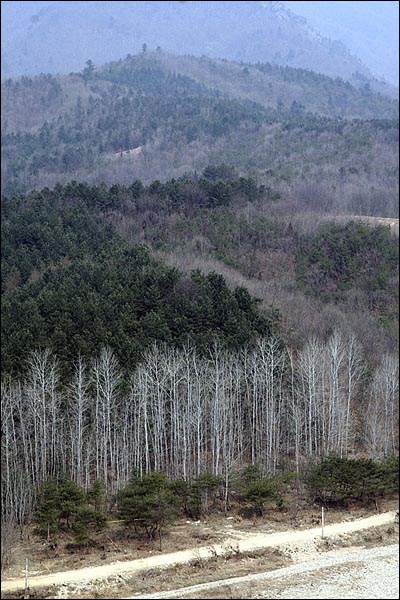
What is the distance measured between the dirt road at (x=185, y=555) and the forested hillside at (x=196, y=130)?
1369 inches

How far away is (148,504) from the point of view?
61.8 feet

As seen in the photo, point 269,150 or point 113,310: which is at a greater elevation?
point 269,150

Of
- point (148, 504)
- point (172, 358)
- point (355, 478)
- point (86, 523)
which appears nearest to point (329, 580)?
point (148, 504)

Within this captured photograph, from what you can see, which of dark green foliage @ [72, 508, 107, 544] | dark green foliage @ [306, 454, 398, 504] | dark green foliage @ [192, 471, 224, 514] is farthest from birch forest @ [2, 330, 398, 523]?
dark green foliage @ [306, 454, 398, 504]

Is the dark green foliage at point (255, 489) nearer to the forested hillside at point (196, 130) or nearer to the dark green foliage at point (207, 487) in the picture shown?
the dark green foliage at point (207, 487)

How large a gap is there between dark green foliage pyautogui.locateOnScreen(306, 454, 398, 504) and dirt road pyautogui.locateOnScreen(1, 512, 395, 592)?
0.88 m

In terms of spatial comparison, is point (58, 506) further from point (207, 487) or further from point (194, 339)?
point (194, 339)

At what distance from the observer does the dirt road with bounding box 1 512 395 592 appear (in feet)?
50.7

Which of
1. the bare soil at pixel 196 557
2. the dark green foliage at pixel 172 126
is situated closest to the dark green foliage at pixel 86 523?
the bare soil at pixel 196 557

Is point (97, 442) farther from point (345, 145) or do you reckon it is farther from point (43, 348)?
point (345, 145)

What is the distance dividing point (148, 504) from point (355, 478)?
664 cm

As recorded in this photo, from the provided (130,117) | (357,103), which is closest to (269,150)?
(130,117)

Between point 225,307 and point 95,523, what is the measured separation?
14054mm

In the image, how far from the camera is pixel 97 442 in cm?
2362
